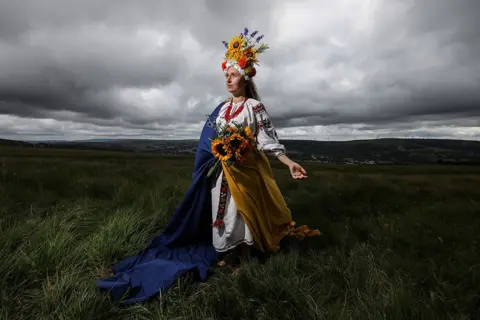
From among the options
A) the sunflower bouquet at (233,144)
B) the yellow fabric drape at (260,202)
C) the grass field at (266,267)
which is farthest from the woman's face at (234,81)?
the grass field at (266,267)

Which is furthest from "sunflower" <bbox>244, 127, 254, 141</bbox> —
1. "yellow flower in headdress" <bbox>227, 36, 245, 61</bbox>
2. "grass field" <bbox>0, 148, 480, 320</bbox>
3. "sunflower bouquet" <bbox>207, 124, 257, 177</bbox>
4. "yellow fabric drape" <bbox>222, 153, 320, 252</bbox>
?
"grass field" <bbox>0, 148, 480, 320</bbox>

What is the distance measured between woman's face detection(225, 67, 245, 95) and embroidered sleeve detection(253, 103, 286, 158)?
40 cm

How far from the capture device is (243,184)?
4.04 meters

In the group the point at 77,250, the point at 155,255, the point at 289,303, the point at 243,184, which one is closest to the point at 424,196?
the point at 243,184

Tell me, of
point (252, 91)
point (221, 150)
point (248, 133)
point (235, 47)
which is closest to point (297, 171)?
point (248, 133)

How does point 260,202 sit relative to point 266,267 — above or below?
above

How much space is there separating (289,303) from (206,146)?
2574 millimetres

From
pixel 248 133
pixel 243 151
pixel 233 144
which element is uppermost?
pixel 248 133

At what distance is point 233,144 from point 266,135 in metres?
0.56

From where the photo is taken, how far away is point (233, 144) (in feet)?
Result: 12.6

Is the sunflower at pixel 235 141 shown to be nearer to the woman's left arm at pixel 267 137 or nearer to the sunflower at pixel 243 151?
the sunflower at pixel 243 151

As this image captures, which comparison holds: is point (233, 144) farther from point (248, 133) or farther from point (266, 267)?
point (266, 267)

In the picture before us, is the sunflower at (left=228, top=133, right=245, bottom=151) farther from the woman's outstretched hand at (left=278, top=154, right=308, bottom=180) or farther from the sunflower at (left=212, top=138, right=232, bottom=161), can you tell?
the woman's outstretched hand at (left=278, top=154, right=308, bottom=180)

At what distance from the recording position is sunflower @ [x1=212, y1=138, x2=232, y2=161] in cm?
383
